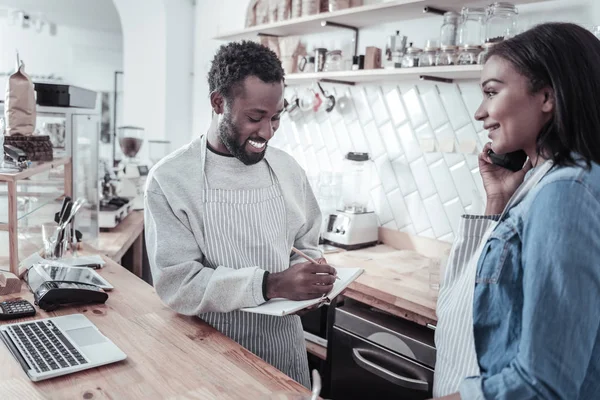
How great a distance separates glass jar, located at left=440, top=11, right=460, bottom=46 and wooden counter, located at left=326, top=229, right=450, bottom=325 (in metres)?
0.97

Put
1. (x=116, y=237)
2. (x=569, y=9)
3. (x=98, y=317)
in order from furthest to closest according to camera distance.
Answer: (x=116, y=237) < (x=569, y=9) < (x=98, y=317)

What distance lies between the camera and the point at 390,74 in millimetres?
2648

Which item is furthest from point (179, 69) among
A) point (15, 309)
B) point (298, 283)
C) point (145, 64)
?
point (298, 283)

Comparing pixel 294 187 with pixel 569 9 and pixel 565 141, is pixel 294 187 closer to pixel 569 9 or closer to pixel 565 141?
pixel 565 141

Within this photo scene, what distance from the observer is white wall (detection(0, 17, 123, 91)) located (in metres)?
8.27

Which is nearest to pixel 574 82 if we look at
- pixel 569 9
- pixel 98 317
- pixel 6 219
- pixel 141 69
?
pixel 98 317

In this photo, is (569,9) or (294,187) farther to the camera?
(569,9)

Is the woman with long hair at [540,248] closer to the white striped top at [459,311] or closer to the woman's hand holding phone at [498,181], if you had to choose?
the white striped top at [459,311]

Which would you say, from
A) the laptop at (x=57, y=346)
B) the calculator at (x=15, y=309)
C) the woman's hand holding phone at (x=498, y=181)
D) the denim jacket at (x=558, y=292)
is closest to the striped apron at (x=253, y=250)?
the laptop at (x=57, y=346)

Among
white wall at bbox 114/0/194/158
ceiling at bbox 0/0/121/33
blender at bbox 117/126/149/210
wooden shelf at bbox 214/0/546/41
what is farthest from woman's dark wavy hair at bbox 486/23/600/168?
ceiling at bbox 0/0/121/33

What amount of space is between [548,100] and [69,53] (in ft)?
29.0

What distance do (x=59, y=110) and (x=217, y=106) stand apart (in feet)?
4.05

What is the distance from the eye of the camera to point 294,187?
175 cm

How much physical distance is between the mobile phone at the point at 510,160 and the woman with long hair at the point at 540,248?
281 millimetres
